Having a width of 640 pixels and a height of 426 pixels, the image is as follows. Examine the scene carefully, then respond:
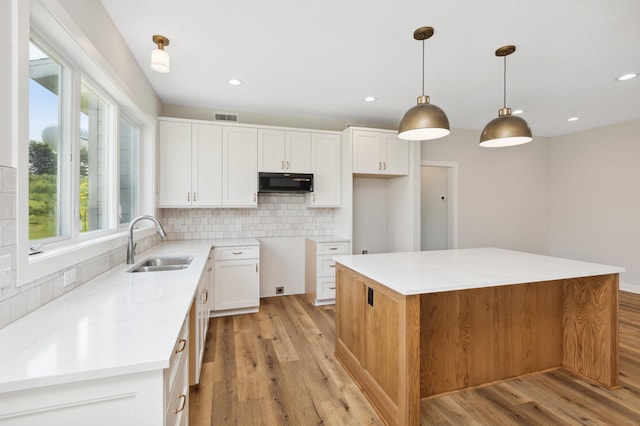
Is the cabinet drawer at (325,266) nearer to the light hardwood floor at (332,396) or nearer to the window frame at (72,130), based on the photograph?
the light hardwood floor at (332,396)

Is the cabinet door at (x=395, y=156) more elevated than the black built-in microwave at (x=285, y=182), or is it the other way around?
the cabinet door at (x=395, y=156)

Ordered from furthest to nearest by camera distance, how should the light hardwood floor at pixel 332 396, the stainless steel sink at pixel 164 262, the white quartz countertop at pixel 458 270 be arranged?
the stainless steel sink at pixel 164 262 → the light hardwood floor at pixel 332 396 → the white quartz countertop at pixel 458 270

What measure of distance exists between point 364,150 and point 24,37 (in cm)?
338

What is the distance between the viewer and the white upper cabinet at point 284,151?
151 inches

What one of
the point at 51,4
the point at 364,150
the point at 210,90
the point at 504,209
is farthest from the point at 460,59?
the point at 504,209

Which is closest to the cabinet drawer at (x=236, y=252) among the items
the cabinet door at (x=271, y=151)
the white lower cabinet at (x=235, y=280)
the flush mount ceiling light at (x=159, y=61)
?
the white lower cabinet at (x=235, y=280)

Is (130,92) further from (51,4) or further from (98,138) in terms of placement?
(51,4)

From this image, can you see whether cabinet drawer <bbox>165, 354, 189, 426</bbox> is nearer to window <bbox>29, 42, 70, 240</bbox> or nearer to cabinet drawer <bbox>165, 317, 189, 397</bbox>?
cabinet drawer <bbox>165, 317, 189, 397</bbox>

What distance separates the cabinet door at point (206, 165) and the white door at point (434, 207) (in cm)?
358

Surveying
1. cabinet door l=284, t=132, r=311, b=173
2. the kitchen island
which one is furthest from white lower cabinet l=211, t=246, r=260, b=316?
the kitchen island

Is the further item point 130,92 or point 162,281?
point 130,92

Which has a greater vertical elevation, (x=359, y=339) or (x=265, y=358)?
(x=359, y=339)

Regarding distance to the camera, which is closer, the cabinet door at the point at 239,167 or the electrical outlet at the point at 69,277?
the electrical outlet at the point at 69,277

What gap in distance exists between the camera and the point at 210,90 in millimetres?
3320
